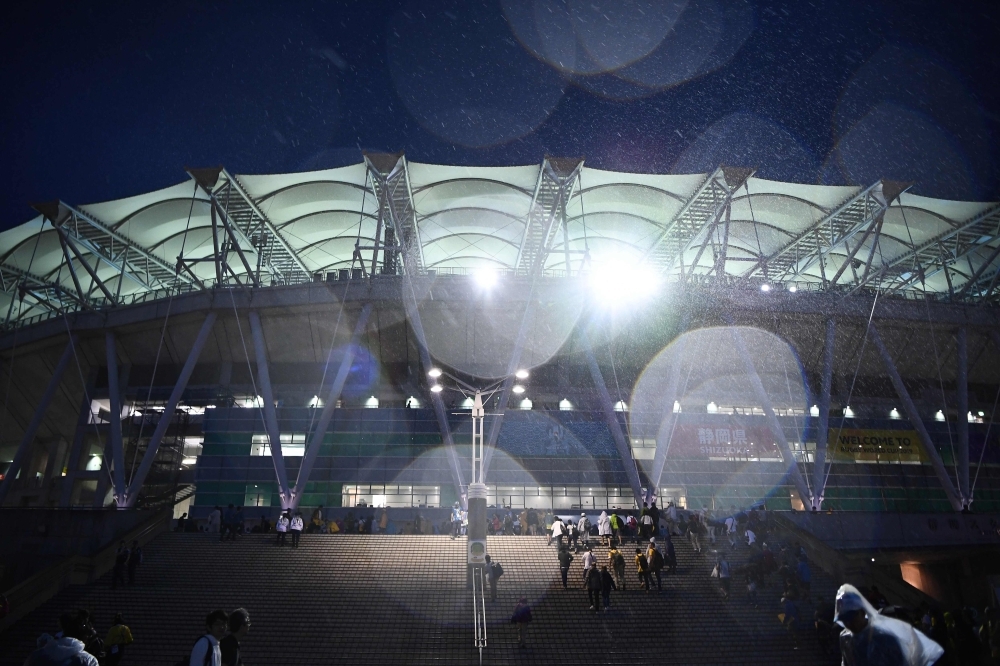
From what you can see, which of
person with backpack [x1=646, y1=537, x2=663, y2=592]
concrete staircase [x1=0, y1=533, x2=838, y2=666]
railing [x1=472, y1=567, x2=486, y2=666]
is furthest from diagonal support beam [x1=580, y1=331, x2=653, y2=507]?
railing [x1=472, y1=567, x2=486, y2=666]

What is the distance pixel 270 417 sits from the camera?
30984 mm

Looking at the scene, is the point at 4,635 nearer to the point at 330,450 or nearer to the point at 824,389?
the point at 330,450

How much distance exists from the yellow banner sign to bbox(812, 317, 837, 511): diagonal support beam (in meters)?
4.90

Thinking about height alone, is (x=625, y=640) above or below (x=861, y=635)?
below

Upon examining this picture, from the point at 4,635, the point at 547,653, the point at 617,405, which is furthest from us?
the point at 617,405

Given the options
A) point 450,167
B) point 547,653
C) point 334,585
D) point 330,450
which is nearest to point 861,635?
point 547,653

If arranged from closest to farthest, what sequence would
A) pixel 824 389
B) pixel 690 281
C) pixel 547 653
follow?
pixel 547 653 → pixel 824 389 → pixel 690 281

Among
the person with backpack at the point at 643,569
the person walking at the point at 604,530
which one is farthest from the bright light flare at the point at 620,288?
the person with backpack at the point at 643,569

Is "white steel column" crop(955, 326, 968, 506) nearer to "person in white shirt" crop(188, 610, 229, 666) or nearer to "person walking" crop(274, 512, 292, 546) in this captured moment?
"person walking" crop(274, 512, 292, 546)

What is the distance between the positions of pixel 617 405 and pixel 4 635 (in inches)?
1149

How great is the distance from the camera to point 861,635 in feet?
9.40

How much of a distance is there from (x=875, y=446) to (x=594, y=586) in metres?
28.7

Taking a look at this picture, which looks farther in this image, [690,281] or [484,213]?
[484,213]

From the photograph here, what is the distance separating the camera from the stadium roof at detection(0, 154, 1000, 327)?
3359cm
